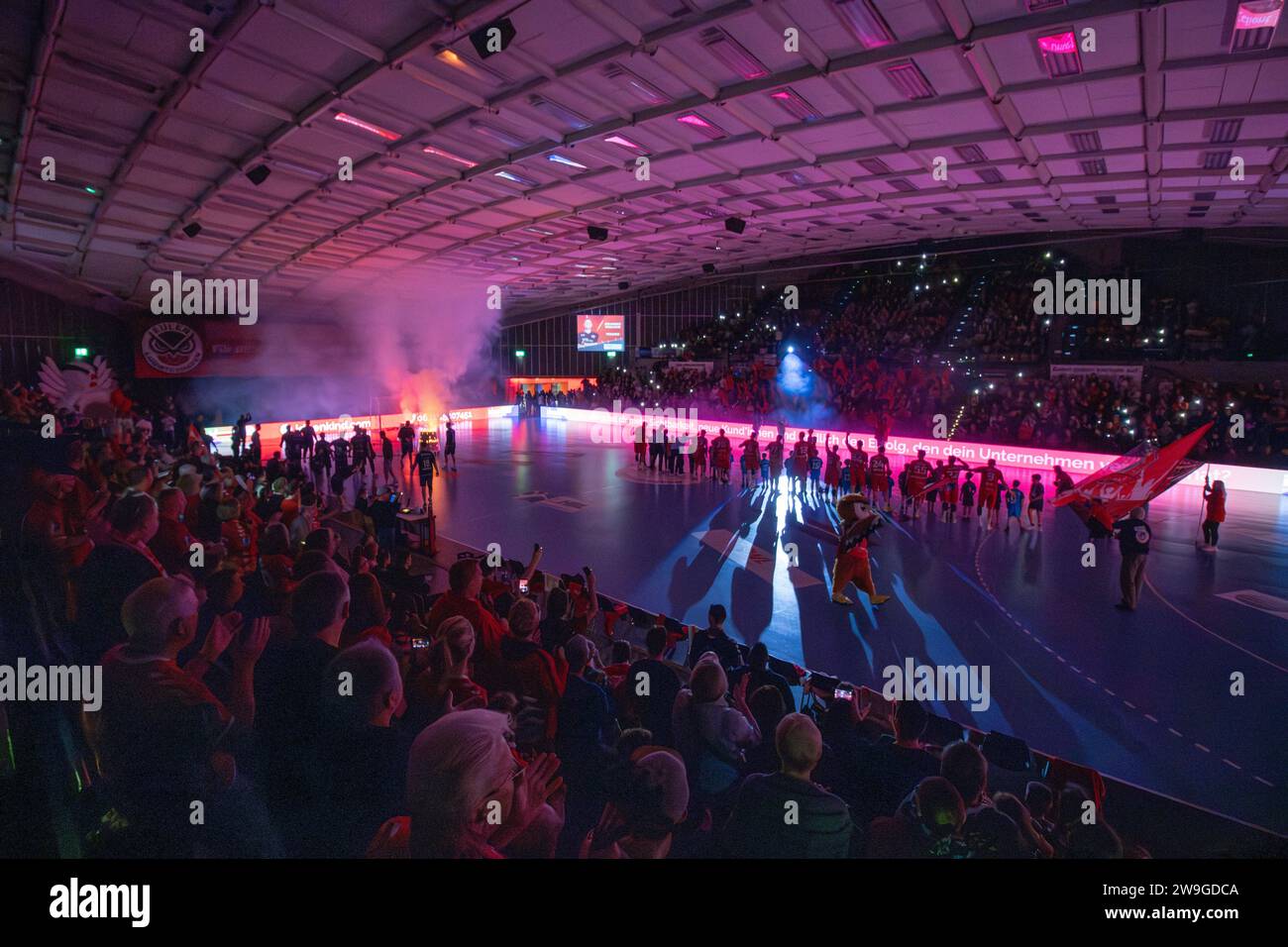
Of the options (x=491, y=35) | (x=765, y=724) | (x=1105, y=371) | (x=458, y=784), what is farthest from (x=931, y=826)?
(x=1105, y=371)

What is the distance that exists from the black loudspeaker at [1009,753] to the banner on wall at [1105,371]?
2198cm

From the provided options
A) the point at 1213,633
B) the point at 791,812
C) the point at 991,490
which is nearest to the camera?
the point at 791,812

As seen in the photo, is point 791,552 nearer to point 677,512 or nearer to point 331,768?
point 677,512

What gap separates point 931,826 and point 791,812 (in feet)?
2.02

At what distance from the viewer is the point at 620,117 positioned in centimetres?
1080

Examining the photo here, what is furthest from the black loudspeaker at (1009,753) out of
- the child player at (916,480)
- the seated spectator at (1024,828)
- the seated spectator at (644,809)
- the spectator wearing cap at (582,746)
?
the child player at (916,480)

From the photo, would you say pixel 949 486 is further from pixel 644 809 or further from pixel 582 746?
pixel 644 809

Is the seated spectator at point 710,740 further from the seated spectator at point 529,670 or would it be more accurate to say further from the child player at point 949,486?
the child player at point 949,486

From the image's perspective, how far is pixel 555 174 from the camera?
44.9 ft

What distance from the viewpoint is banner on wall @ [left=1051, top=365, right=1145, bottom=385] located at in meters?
21.0

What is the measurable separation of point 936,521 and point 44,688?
44.8 ft

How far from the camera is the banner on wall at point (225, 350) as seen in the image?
88.0ft
